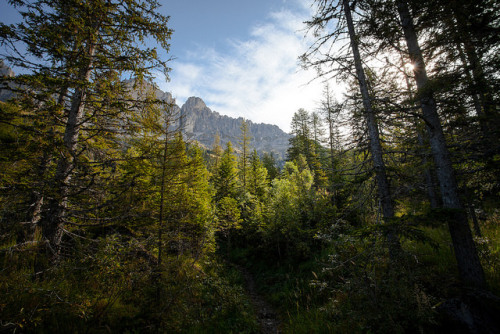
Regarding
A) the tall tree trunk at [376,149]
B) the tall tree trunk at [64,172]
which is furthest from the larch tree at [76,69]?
the tall tree trunk at [376,149]

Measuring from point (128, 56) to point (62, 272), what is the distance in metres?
6.34

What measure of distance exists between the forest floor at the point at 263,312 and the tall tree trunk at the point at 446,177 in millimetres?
6324

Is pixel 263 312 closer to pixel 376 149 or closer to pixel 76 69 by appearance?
pixel 376 149

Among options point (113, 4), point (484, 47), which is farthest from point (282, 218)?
point (113, 4)

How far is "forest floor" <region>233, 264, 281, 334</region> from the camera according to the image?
293 inches

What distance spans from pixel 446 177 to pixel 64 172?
1049cm

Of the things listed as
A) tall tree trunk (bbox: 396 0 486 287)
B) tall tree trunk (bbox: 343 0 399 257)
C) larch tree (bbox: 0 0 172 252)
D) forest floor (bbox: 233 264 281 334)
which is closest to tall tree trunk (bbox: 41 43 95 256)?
larch tree (bbox: 0 0 172 252)

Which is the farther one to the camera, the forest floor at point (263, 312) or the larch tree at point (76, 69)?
the forest floor at point (263, 312)

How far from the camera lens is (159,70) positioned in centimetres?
612

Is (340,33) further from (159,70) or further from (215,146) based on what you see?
(215,146)

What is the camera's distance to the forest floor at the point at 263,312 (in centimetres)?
744

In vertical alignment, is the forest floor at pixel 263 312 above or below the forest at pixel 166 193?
below

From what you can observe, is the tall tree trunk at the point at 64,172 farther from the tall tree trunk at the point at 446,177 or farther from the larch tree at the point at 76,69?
the tall tree trunk at the point at 446,177

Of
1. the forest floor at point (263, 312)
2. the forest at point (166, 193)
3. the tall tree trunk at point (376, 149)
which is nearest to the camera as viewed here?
the forest at point (166, 193)
